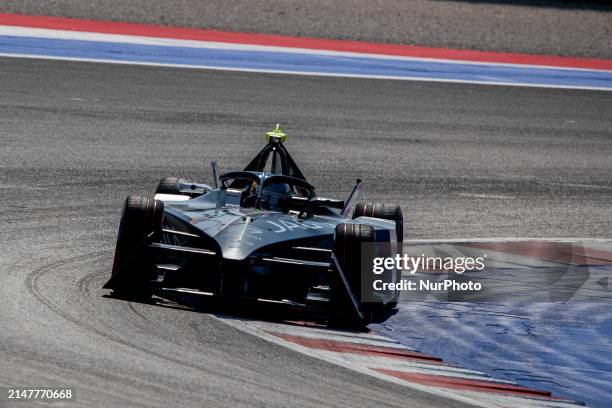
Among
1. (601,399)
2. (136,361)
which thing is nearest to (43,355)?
(136,361)

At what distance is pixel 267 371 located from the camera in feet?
20.0

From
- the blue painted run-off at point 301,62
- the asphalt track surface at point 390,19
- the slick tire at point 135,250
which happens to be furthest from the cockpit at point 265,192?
the asphalt track surface at point 390,19

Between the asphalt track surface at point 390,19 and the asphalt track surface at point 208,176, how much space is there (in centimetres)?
428

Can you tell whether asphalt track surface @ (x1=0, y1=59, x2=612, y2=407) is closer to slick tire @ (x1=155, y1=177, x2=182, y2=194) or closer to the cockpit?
slick tire @ (x1=155, y1=177, x2=182, y2=194)

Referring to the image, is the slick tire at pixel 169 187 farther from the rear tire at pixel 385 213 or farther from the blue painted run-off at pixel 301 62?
the blue painted run-off at pixel 301 62

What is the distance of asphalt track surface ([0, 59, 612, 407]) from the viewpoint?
5.95 metres

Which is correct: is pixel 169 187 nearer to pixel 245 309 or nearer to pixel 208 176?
pixel 245 309

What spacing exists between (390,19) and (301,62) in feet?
15.7

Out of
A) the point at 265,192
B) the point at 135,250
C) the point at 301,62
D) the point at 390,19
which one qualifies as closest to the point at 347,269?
the point at 265,192

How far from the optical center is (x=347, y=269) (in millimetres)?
7379

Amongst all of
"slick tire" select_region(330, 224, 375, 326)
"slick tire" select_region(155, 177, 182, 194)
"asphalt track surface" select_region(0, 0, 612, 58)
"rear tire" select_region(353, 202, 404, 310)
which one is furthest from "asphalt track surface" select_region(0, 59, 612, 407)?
"asphalt track surface" select_region(0, 0, 612, 58)

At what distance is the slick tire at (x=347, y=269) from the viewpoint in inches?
288

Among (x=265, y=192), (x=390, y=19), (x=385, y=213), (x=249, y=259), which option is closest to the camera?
(x=249, y=259)

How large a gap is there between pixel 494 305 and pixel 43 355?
348cm
